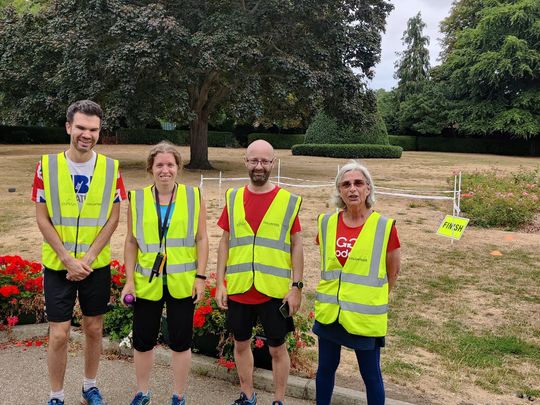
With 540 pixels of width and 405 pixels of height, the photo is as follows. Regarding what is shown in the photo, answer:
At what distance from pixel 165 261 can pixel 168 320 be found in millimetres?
337

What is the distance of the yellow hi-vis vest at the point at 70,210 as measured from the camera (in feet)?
9.31

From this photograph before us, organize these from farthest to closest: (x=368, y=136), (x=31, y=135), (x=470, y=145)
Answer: (x=470, y=145) < (x=31, y=135) < (x=368, y=136)

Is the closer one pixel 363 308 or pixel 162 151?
pixel 363 308

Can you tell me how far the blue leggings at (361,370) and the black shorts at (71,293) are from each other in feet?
4.29

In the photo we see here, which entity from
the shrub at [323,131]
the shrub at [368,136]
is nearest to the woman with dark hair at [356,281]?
the shrub at [368,136]

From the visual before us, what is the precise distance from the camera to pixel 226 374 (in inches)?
137

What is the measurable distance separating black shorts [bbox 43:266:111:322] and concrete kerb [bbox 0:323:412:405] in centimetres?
92

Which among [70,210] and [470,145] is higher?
[470,145]

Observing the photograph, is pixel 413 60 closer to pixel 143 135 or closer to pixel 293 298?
pixel 143 135

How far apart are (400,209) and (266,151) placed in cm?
942

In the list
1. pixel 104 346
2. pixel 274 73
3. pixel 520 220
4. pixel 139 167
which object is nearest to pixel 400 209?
pixel 520 220

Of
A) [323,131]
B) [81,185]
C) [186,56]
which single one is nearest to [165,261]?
[81,185]

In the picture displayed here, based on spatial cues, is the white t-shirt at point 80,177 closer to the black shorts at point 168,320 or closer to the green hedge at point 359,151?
the black shorts at point 168,320

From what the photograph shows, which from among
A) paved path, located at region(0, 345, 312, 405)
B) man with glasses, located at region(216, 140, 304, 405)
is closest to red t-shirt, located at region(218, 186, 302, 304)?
man with glasses, located at region(216, 140, 304, 405)
